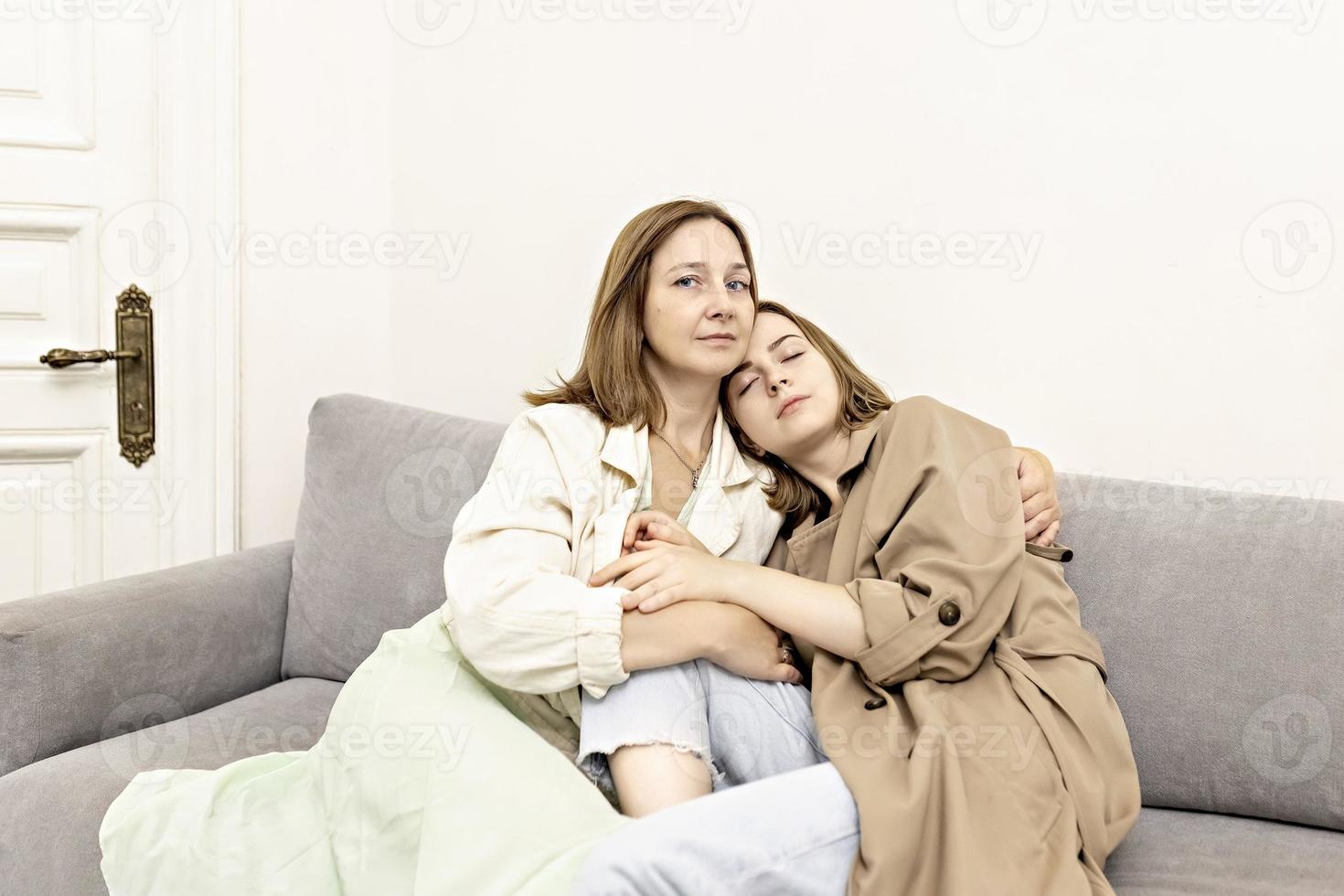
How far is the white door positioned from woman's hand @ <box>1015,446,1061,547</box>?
5.62ft

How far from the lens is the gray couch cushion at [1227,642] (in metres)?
1.51

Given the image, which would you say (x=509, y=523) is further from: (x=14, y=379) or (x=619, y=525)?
(x=14, y=379)

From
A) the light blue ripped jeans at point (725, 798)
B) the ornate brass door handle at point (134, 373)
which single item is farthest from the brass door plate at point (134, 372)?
the light blue ripped jeans at point (725, 798)

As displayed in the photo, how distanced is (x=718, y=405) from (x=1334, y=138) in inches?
42.8

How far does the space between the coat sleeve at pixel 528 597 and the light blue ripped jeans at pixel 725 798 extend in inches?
2.7

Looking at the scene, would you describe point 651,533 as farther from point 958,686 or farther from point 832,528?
point 958,686

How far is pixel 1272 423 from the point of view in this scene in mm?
1863

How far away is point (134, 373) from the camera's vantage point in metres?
2.39

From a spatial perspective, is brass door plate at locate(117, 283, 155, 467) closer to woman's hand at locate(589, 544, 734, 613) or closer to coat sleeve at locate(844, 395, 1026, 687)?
woman's hand at locate(589, 544, 734, 613)

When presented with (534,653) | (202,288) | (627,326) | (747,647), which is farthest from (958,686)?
(202,288)

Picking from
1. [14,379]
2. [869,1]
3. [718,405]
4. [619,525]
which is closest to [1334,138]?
[869,1]

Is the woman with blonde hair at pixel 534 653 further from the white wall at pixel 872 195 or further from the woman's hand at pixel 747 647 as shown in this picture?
the white wall at pixel 872 195

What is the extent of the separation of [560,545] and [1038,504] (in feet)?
2.20

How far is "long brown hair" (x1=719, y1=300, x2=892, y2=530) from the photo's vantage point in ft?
5.47
